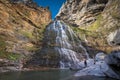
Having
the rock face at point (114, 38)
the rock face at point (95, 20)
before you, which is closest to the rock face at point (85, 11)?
the rock face at point (95, 20)

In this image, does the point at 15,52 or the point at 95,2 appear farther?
the point at 95,2

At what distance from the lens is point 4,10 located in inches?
1971

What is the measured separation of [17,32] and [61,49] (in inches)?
456

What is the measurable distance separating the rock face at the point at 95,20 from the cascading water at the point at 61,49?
4005mm

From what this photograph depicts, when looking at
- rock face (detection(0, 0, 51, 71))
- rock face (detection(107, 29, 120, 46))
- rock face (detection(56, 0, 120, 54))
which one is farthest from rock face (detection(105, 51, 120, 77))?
rock face (detection(107, 29, 120, 46))

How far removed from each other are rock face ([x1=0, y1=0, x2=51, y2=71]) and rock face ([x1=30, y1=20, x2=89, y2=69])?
2506 mm

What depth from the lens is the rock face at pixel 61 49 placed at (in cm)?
4109

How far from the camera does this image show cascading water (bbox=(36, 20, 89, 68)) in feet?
136

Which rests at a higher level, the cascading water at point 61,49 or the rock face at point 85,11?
the rock face at point 85,11

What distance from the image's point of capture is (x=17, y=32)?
46969mm

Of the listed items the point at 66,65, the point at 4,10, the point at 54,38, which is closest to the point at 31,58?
the point at 66,65

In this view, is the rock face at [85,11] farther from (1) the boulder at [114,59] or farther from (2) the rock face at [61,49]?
(1) the boulder at [114,59]

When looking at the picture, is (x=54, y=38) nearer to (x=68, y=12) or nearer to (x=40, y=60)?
(x=40, y=60)

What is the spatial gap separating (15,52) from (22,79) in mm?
18328
